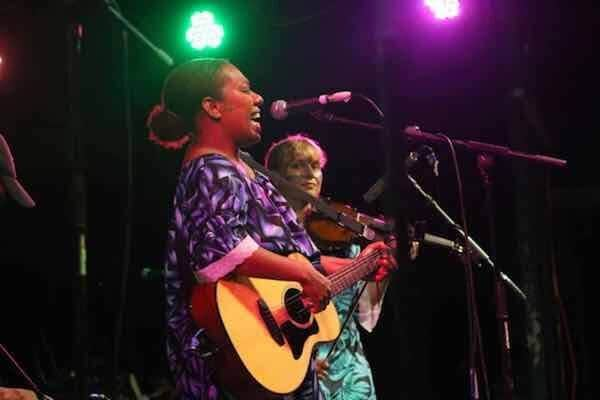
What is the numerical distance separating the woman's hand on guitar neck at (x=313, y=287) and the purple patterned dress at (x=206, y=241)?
0.09 metres

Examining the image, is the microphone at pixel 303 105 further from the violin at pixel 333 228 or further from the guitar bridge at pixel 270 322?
the guitar bridge at pixel 270 322

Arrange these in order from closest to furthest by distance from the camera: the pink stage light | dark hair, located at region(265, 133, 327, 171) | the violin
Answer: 1. the violin
2. dark hair, located at region(265, 133, 327, 171)
3. the pink stage light

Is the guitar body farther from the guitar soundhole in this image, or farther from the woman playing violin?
the woman playing violin

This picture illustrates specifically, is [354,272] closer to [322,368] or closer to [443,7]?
[322,368]

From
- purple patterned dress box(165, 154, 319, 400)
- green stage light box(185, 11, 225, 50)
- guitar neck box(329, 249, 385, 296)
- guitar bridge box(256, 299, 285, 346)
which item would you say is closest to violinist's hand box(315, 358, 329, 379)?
guitar neck box(329, 249, 385, 296)

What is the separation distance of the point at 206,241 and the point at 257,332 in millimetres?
354

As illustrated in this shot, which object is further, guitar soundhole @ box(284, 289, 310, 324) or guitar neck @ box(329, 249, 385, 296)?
guitar neck @ box(329, 249, 385, 296)

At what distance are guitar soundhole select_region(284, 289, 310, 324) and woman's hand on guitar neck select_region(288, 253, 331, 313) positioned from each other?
0.09 feet

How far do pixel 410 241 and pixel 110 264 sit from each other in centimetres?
501

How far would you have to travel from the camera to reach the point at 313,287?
2.91m

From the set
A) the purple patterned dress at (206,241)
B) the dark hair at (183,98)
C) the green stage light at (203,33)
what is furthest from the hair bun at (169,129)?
the green stage light at (203,33)

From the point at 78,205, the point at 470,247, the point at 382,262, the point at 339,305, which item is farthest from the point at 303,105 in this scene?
the point at 78,205

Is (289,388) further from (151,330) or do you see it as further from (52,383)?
(151,330)

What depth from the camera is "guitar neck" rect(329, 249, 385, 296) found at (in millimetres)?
3361
